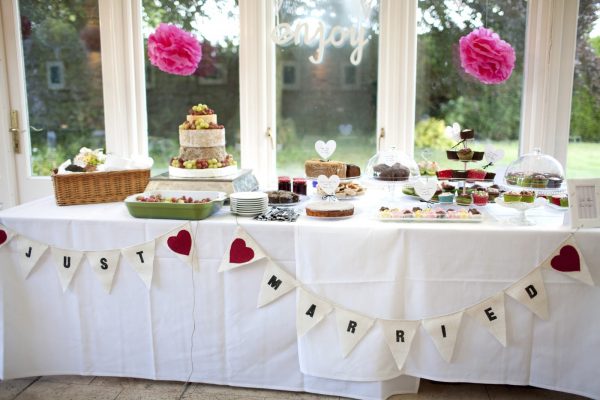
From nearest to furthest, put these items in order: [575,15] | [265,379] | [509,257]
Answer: [509,257] < [265,379] < [575,15]

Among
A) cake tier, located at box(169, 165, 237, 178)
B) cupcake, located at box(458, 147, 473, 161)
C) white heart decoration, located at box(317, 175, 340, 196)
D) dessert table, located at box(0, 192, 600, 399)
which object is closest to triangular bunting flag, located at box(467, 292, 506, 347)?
dessert table, located at box(0, 192, 600, 399)

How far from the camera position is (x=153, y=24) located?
11.6ft

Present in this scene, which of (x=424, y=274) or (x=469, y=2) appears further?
(x=469, y=2)

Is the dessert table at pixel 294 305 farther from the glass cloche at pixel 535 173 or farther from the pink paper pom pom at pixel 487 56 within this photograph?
the pink paper pom pom at pixel 487 56

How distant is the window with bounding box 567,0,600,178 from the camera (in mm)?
3176

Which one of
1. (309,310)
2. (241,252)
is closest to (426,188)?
(309,310)

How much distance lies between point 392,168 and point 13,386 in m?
1.88

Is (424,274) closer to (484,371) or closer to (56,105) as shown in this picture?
(484,371)

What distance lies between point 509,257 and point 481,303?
20cm

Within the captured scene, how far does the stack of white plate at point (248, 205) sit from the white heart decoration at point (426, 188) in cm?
65

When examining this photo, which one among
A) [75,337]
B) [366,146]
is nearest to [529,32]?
[366,146]

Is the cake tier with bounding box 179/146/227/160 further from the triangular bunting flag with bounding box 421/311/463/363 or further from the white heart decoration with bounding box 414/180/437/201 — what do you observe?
the triangular bunting flag with bounding box 421/311/463/363

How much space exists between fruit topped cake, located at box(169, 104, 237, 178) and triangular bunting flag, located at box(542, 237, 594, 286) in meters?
1.39

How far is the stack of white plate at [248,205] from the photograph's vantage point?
229 centimetres
